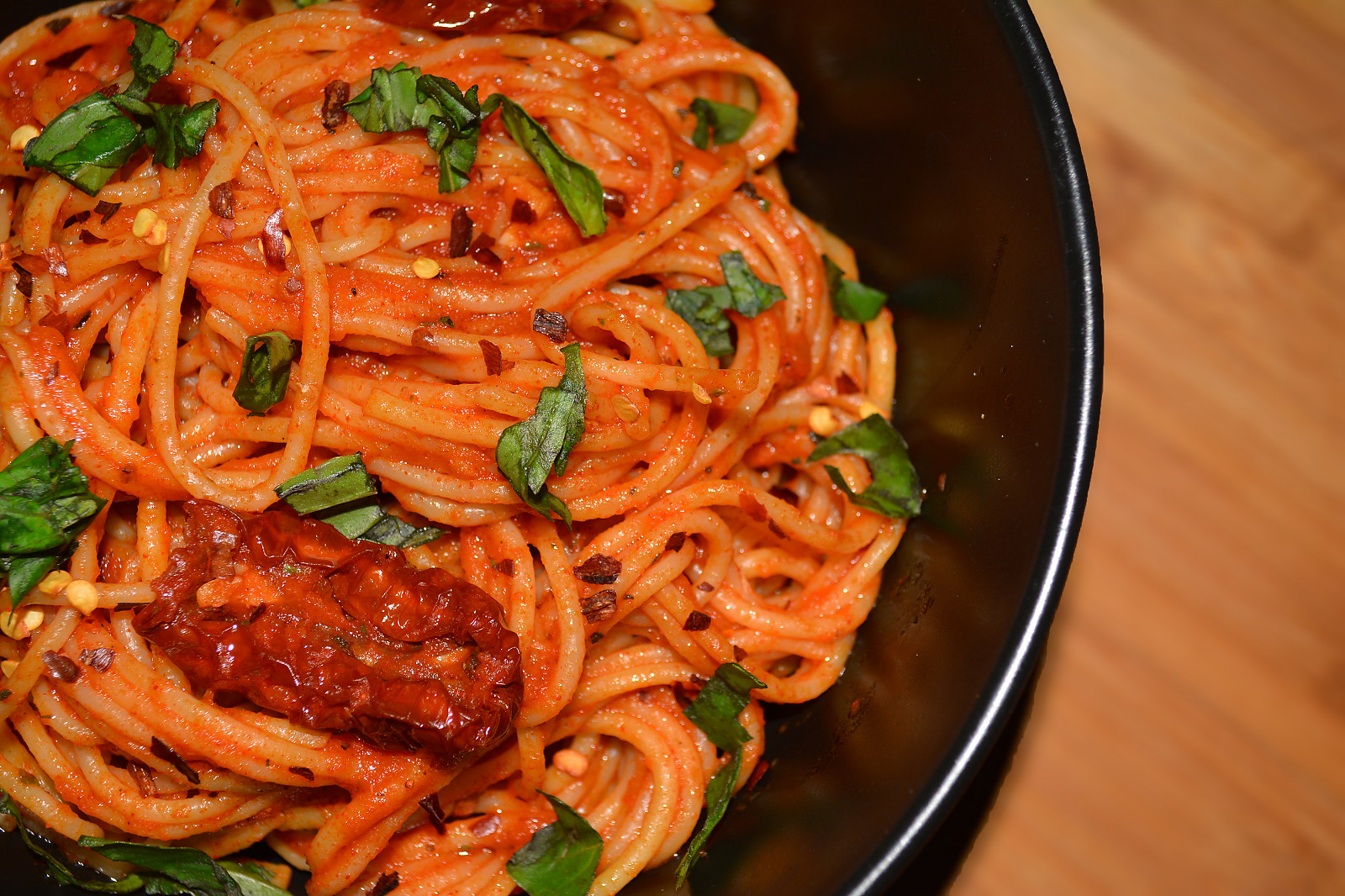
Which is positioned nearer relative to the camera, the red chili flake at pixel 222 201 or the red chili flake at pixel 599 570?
the red chili flake at pixel 222 201

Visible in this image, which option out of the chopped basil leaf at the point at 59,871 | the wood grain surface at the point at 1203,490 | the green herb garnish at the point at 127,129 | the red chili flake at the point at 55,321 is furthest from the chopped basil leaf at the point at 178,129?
the wood grain surface at the point at 1203,490

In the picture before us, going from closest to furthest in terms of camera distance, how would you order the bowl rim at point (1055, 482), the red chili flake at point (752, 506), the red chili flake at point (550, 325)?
the bowl rim at point (1055, 482)
the red chili flake at point (550, 325)
the red chili flake at point (752, 506)

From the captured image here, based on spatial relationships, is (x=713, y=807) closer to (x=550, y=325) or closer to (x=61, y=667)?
(x=550, y=325)

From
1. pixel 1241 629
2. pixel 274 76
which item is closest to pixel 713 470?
pixel 274 76

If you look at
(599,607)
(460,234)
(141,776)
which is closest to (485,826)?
(599,607)

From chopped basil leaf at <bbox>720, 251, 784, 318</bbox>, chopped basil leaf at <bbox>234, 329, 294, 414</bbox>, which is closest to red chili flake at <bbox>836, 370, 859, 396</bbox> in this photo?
chopped basil leaf at <bbox>720, 251, 784, 318</bbox>

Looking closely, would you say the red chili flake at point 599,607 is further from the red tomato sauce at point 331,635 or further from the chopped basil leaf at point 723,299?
the chopped basil leaf at point 723,299
